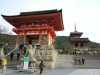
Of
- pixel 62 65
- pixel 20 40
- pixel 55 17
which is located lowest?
pixel 62 65

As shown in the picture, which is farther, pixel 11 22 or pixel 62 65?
pixel 11 22

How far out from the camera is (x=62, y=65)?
25.0 metres

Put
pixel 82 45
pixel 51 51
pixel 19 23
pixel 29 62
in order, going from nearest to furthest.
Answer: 1. pixel 29 62
2. pixel 51 51
3. pixel 19 23
4. pixel 82 45

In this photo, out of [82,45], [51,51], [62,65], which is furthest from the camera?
[82,45]

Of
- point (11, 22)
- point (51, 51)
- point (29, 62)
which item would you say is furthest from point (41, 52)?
point (11, 22)

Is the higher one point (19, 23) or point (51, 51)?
point (19, 23)

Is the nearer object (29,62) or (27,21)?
(29,62)

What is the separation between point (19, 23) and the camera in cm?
3488

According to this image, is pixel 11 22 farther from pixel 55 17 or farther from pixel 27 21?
pixel 55 17

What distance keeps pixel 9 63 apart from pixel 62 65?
8.08m

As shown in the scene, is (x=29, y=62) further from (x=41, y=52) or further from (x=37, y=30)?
(x=37, y=30)

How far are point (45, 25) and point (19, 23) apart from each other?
5981mm

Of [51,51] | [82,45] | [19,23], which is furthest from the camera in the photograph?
[82,45]

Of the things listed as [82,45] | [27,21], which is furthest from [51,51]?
[82,45]
